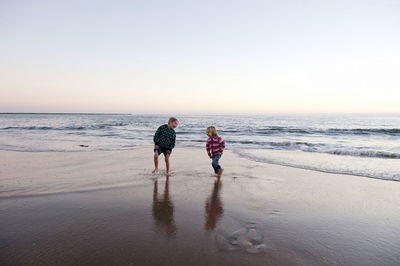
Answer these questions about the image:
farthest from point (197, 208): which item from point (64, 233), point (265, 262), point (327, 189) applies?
point (327, 189)

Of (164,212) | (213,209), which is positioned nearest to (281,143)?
(213,209)

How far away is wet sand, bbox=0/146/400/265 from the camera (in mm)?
2719

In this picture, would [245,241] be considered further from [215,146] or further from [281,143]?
[281,143]

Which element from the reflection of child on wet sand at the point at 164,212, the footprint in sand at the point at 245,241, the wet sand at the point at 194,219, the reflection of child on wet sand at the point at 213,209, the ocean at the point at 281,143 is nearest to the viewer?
the wet sand at the point at 194,219

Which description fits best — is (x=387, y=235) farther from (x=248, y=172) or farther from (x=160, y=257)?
(x=248, y=172)

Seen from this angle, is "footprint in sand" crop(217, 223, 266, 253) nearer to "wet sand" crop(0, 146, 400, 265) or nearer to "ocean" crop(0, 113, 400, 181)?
"wet sand" crop(0, 146, 400, 265)

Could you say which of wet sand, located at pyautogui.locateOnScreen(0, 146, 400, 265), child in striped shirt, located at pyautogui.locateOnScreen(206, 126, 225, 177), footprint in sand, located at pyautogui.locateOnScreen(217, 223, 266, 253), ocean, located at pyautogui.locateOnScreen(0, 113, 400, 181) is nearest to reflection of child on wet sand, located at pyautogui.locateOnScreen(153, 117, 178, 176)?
wet sand, located at pyautogui.locateOnScreen(0, 146, 400, 265)

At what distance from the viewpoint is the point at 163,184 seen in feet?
19.3

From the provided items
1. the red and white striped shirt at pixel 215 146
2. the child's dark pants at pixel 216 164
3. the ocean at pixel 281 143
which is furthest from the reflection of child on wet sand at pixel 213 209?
the ocean at pixel 281 143

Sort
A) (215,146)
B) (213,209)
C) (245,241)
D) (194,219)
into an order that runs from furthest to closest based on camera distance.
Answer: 1. (215,146)
2. (213,209)
3. (194,219)
4. (245,241)

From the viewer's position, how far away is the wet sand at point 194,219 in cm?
272

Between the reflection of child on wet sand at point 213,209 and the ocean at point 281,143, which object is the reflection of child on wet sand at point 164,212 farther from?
the ocean at point 281,143

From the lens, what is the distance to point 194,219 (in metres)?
3.77

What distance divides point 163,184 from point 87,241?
299 cm
